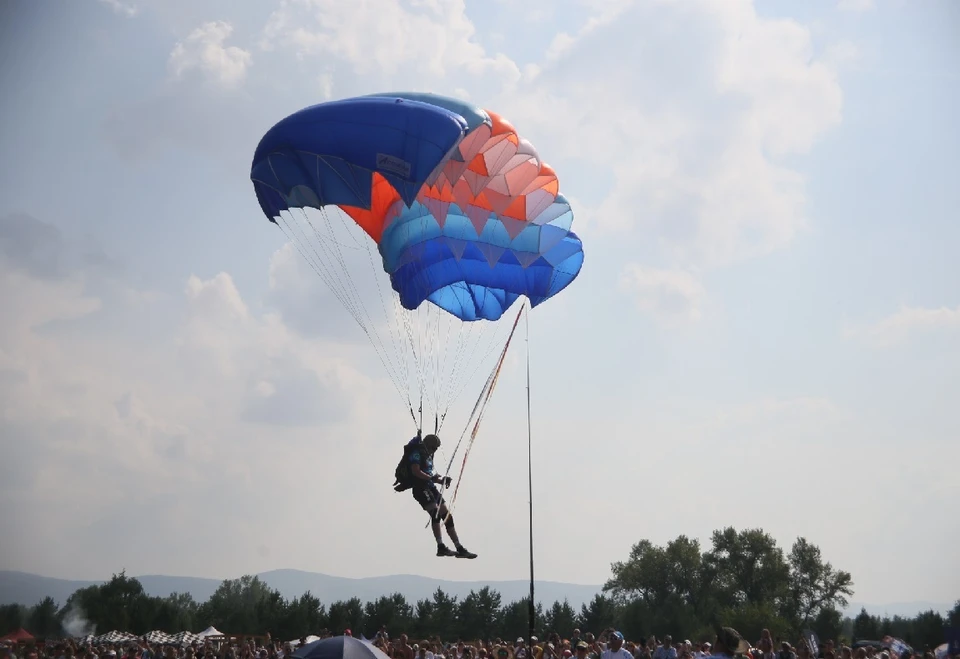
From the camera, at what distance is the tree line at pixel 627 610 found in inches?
1698

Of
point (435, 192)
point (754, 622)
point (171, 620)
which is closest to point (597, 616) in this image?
point (754, 622)

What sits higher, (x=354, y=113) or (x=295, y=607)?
(x=354, y=113)

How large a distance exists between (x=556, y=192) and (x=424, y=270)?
2.15 meters

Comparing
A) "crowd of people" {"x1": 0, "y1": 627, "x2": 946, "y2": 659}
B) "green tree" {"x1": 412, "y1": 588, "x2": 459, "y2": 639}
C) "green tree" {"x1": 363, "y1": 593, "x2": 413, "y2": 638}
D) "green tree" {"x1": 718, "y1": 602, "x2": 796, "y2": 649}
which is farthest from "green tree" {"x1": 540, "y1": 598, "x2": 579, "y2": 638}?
"crowd of people" {"x1": 0, "y1": 627, "x2": 946, "y2": 659}

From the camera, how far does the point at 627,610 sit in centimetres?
4903

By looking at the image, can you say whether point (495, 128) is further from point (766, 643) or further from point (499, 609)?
point (499, 609)

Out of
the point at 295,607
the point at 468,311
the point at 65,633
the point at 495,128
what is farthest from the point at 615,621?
the point at 495,128

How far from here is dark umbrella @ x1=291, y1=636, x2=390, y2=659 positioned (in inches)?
338

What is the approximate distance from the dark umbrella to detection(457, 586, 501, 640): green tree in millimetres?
35929

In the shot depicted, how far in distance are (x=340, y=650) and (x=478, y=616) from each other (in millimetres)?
36846

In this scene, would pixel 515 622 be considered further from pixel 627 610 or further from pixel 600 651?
pixel 600 651

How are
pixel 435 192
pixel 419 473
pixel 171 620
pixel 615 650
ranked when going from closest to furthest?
1. pixel 615 650
2. pixel 419 473
3. pixel 435 192
4. pixel 171 620

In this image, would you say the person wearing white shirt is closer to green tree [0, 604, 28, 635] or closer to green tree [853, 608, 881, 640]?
green tree [853, 608, 881, 640]

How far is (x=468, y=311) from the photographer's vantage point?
552 inches
